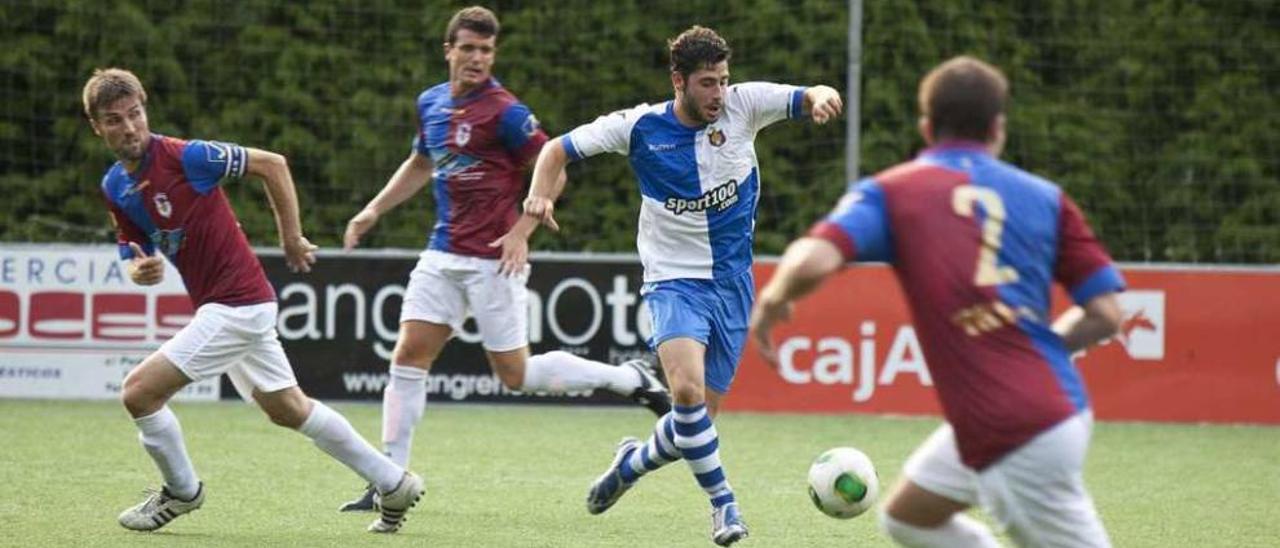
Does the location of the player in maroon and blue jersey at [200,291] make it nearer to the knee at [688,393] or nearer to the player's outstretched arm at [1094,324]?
the knee at [688,393]

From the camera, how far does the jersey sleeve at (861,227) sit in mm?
4625

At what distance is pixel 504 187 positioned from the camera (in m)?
8.84

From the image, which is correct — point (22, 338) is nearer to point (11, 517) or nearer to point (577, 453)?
point (577, 453)

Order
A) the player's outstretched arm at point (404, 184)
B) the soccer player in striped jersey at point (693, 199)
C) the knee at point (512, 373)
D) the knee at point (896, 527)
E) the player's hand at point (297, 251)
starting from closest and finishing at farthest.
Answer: the knee at point (896, 527) → the player's hand at point (297, 251) → the soccer player in striped jersey at point (693, 199) → the player's outstretched arm at point (404, 184) → the knee at point (512, 373)

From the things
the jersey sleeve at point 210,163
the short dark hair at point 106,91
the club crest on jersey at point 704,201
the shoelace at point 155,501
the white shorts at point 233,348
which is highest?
the short dark hair at point 106,91

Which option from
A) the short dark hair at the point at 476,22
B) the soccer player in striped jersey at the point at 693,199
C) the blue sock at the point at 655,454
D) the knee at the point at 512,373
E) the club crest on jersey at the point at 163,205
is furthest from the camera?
the knee at the point at 512,373

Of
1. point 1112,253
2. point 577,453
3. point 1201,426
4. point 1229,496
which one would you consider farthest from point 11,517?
point 1112,253

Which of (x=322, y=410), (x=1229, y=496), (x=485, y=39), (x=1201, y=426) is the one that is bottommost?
(x=1201, y=426)

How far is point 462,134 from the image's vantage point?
28.6 ft

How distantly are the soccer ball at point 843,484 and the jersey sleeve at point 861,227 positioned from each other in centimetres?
217

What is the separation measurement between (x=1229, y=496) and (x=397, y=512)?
13.0 ft

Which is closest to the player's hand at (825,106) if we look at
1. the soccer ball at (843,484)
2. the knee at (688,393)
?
the knee at (688,393)

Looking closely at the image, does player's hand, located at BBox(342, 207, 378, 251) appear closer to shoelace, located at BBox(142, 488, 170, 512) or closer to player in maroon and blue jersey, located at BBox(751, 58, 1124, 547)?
shoelace, located at BBox(142, 488, 170, 512)

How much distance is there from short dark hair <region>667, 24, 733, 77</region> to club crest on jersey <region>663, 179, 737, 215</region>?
1.59 ft
